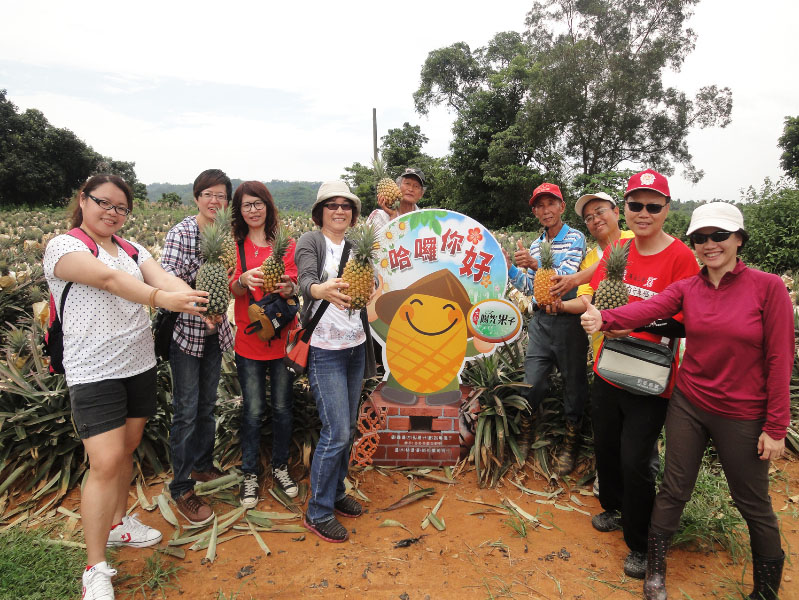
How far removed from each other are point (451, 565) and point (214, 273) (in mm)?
2642

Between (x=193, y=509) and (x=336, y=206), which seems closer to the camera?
(x=336, y=206)

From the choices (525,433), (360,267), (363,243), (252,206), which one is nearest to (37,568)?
(252,206)

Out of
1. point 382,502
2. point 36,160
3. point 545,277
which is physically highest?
point 36,160

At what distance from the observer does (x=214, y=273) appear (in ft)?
10.1

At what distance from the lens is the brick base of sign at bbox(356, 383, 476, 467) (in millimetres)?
4785

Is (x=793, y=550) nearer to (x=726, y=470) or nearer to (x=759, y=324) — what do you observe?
(x=726, y=470)

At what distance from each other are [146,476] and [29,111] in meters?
64.4

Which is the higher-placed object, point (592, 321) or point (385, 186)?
point (385, 186)

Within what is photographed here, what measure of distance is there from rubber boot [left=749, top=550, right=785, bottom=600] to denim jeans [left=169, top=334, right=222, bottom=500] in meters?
3.86

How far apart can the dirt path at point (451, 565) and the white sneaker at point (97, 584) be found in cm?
27

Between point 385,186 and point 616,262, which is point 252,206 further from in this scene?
point 616,262

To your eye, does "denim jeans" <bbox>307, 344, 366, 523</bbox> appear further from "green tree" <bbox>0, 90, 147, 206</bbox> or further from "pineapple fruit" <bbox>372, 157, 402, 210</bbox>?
"green tree" <bbox>0, 90, 147, 206</bbox>

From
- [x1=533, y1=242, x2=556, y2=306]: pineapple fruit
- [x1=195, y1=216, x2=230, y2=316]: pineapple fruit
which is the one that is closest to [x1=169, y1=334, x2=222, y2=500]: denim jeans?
[x1=195, y1=216, x2=230, y2=316]: pineapple fruit

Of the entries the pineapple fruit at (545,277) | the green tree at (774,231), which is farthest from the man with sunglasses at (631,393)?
the green tree at (774,231)
